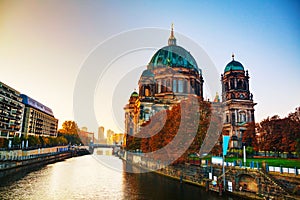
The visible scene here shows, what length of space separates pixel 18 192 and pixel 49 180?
917cm

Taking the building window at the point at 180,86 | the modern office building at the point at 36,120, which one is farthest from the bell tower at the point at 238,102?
the modern office building at the point at 36,120

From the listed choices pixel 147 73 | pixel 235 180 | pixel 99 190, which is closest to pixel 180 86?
pixel 147 73

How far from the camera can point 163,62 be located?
87.5 metres

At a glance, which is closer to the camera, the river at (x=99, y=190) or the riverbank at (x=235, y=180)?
the riverbank at (x=235, y=180)

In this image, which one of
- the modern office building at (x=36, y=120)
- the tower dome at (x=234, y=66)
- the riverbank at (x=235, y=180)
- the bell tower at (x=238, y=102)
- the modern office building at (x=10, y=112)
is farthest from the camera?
the modern office building at (x=36, y=120)

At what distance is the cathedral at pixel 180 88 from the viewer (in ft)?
239

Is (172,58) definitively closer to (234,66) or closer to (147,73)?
(147,73)

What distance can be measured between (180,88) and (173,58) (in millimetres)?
12071

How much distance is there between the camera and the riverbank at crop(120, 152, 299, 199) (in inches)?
921

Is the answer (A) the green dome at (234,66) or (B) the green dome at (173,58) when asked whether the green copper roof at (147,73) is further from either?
(A) the green dome at (234,66)

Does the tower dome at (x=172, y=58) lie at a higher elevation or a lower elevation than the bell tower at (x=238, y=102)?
higher

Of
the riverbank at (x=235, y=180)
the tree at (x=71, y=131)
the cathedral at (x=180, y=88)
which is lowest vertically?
the riverbank at (x=235, y=180)

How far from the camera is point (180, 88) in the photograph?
82.7 m

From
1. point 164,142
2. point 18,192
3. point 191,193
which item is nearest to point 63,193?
point 18,192
